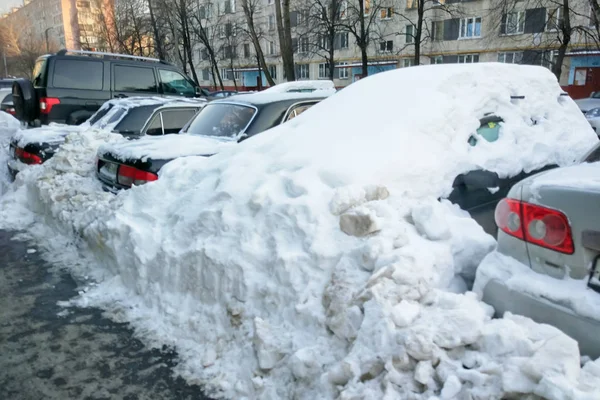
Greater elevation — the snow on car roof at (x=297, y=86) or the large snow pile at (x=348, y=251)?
the snow on car roof at (x=297, y=86)

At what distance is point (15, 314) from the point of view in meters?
3.81

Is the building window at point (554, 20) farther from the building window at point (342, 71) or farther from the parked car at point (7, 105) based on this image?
the parked car at point (7, 105)

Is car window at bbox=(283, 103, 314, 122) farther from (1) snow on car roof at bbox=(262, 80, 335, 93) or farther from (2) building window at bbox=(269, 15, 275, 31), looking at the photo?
(2) building window at bbox=(269, 15, 275, 31)

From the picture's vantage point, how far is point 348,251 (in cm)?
307

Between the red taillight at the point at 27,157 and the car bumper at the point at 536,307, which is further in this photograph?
the red taillight at the point at 27,157

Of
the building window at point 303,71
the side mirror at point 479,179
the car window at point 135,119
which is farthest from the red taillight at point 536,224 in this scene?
the building window at point 303,71

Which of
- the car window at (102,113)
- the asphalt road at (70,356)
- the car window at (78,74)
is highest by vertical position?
the car window at (78,74)

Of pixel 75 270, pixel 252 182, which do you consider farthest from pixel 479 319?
pixel 75 270

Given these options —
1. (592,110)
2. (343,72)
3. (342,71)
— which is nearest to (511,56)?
(343,72)

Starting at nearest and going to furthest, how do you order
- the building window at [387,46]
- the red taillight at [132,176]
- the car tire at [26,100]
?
the red taillight at [132,176]
the car tire at [26,100]
the building window at [387,46]

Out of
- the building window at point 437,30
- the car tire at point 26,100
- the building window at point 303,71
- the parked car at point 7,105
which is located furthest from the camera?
the building window at point 303,71

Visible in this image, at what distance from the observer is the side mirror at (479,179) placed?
3.82m

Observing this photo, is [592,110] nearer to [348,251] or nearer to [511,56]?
[348,251]

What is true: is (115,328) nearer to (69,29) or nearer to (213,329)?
(213,329)
